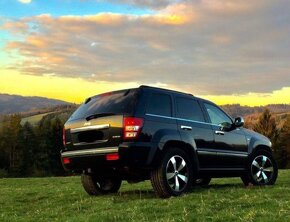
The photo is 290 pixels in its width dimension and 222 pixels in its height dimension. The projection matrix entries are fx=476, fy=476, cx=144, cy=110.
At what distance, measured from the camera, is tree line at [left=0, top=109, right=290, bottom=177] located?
67188 millimetres

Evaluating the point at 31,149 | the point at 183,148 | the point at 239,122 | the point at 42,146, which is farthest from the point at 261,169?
the point at 31,149

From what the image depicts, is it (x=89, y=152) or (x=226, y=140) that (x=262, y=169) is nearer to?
(x=226, y=140)

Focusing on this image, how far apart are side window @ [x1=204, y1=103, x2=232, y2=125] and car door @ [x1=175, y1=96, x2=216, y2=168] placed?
1.01ft

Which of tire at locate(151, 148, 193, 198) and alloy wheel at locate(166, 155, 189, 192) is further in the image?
alloy wheel at locate(166, 155, 189, 192)

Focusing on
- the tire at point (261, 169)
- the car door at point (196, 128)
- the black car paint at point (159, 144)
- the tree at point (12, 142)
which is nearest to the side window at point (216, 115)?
the black car paint at point (159, 144)

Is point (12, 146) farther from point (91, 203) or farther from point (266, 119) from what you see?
point (91, 203)

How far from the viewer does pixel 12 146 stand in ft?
241

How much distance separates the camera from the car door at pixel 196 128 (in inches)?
364

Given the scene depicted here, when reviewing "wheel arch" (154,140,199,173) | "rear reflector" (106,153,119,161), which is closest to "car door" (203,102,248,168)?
"wheel arch" (154,140,199,173)

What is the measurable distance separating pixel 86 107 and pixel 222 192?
124 inches

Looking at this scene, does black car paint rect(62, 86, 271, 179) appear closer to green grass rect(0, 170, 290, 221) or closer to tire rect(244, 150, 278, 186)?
tire rect(244, 150, 278, 186)

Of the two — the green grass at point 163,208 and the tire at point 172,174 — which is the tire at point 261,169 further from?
the tire at point 172,174

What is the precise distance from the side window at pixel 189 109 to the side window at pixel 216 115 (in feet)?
1.16

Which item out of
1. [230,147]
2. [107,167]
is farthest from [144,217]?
[230,147]
